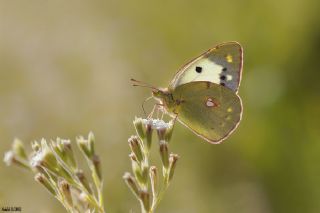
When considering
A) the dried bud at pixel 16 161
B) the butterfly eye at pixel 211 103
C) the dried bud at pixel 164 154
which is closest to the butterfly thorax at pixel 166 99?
the butterfly eye at pixel 211 103

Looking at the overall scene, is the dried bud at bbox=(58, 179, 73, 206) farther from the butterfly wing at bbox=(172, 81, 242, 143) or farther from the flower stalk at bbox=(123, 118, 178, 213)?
the butterfly wing at bbox=(172, 81, 242, 143)

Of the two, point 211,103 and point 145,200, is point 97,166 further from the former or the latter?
point 211,103

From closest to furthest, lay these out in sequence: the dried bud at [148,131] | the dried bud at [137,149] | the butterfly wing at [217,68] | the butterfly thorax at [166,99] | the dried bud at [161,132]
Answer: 1. the dried bud at [137,149]
2. the dried bud at [148,131]
3. the dried bud at [161,132]
4. the butterfly wing at [217,68]
5. the butterfly thorax at [166,99]

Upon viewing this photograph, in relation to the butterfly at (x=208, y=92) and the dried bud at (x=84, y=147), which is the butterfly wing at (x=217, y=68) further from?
the dried bud at (x=84, y=147)

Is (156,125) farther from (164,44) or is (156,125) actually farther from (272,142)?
(164,44)

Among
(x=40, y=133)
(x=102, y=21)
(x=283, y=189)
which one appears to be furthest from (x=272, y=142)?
(x=102, y=21)

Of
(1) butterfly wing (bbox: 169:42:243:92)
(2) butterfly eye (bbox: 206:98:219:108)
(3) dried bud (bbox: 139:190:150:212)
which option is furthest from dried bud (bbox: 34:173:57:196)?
(2) butterfly eye (bbox: 206:98:219:108)

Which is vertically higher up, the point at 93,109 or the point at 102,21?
the point at 102,21
